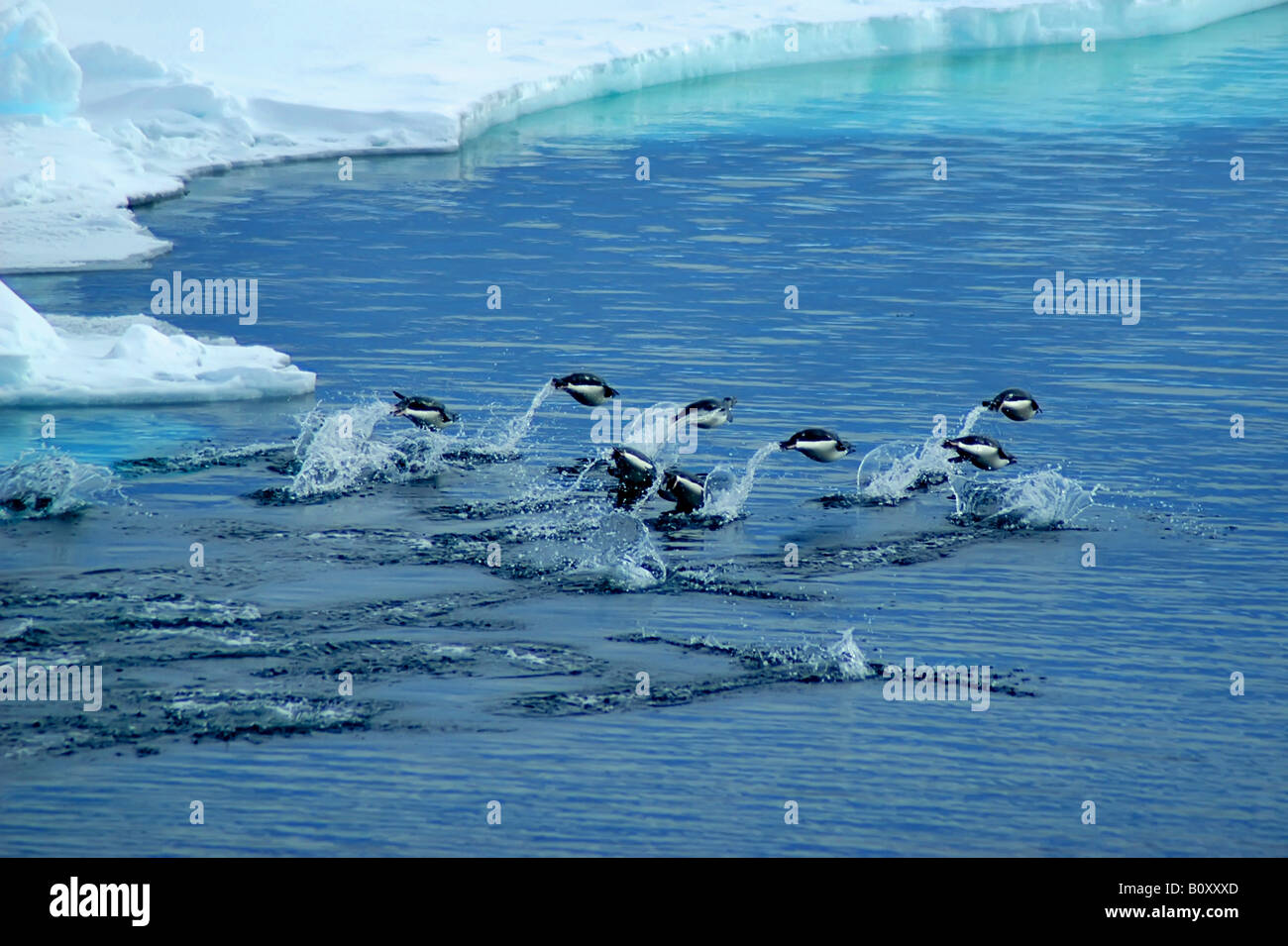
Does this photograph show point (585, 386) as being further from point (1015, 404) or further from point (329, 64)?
point (329, 64)

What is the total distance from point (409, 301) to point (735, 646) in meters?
11.1

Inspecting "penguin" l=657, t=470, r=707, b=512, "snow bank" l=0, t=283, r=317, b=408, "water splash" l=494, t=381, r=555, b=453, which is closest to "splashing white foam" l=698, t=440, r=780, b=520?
"penguin" l=657, t=470, r=707, b=512

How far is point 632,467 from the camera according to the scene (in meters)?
13.9

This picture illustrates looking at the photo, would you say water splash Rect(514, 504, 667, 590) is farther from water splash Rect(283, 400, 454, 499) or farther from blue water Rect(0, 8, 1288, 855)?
water splash Rect(283, 400, 454, 499)

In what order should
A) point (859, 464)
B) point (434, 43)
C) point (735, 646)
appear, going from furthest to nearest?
point (434, 43), point (859, 464), point (735, 646)

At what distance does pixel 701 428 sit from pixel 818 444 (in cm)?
139

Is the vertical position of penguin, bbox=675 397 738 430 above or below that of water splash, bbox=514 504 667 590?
above

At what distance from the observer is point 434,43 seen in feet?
122

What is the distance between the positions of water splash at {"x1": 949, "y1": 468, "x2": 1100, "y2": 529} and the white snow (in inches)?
258

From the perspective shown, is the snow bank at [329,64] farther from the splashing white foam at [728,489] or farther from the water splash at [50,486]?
the splashing white foam at [728,489]

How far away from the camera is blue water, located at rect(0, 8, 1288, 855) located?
30.5ft

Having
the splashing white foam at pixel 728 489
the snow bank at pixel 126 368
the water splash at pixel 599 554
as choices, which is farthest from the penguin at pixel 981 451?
the snow bank at pixel 126 368

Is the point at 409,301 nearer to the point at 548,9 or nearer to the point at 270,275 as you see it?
the point at 270,275
